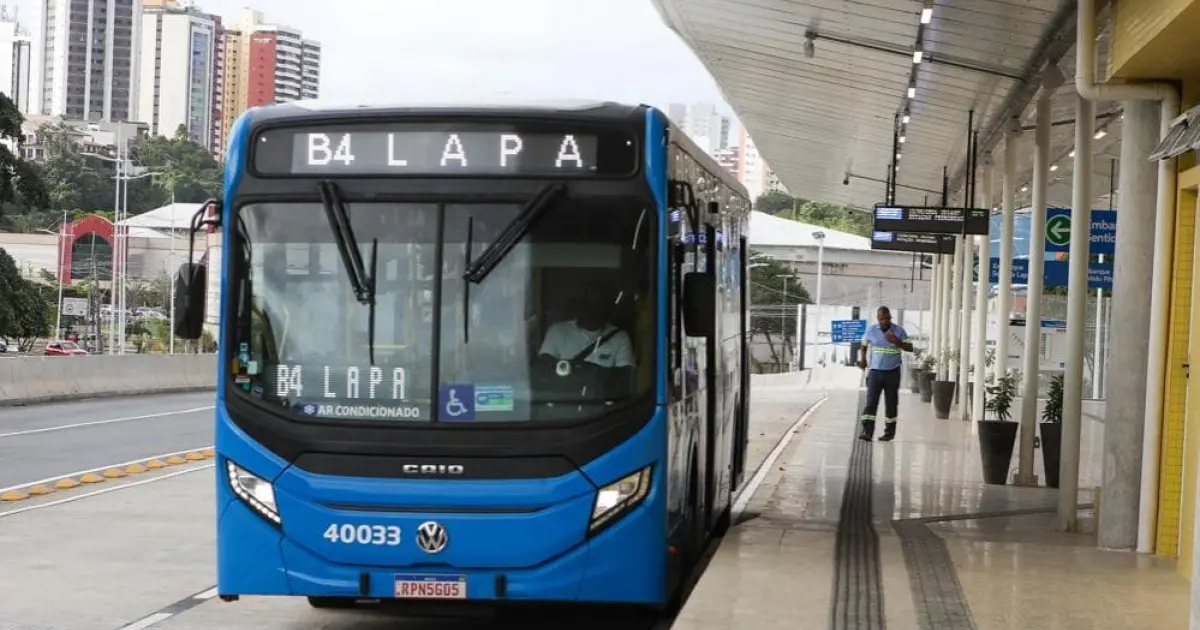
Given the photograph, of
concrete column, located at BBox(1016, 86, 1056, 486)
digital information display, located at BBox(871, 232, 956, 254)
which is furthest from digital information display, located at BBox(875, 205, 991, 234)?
digital information display, located at BBox(871, 232, 956, 254)

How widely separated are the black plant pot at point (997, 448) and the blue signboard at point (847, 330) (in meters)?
56.3

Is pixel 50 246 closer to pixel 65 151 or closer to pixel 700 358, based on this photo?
pixel 65 151

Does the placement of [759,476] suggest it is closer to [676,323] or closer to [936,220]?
[936,220]

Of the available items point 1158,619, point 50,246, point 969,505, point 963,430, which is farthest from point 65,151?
point 1158,619

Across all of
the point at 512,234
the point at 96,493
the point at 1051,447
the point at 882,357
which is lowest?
the point at 96,493

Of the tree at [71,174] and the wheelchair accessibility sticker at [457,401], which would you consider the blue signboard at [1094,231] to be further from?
the tree at [71,174]

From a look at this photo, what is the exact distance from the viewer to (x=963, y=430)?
31703mm

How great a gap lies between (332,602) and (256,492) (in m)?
1.17

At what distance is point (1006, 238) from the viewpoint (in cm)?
2659

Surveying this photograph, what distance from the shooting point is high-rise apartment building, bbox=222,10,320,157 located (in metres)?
160

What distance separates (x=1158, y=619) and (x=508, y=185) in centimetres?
412

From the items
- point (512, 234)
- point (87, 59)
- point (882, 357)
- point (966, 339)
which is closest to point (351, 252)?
point (512, 234)

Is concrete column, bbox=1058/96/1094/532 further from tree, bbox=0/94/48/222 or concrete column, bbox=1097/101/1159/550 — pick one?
tree, bbox=0/94/48/222

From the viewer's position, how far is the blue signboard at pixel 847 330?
3036 inches
